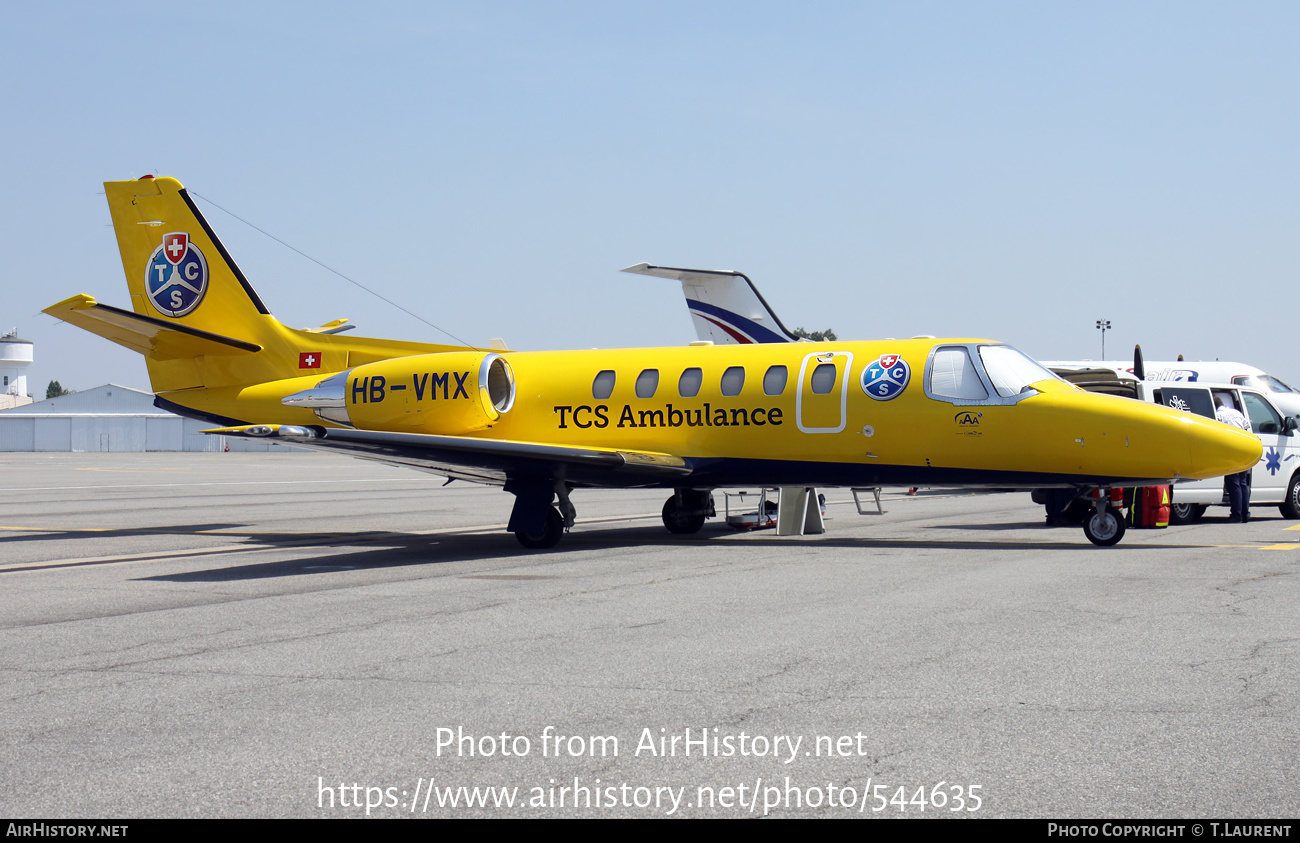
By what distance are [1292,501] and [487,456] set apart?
14.7 meters

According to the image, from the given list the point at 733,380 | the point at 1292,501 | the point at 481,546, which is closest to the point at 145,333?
the point at 481,546

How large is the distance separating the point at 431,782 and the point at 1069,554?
1030 cm

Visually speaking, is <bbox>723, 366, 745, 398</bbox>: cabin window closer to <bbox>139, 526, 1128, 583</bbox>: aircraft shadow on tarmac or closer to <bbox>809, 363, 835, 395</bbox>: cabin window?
<bbox>809, 363, 835, 395</bbox>: cabin window

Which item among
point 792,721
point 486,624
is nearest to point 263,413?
point 486,624

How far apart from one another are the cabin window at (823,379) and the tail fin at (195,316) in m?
6.33

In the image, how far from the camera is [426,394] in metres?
16.8

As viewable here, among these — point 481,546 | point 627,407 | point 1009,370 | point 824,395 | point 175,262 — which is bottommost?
point 481,546

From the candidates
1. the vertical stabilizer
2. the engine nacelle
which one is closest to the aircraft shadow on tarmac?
the engine nacelle

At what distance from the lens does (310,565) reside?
13289mm

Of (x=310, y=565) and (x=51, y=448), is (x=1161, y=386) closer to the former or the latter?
(x=310, y=565)

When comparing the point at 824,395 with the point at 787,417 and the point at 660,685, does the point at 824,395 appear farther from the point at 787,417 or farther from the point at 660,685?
the point at 660,685

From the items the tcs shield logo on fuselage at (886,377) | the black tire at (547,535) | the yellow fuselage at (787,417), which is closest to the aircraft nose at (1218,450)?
the yellow fuselage at (787,417)

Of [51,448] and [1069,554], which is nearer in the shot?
[1069,554]

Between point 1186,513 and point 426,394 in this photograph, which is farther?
point 1186,513
